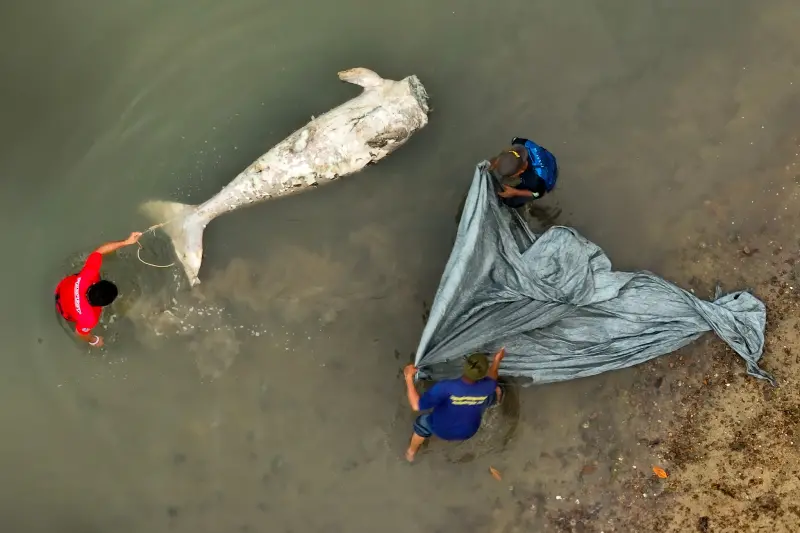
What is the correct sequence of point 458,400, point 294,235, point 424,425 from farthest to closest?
point 294,235
point 424,425
point 458,400

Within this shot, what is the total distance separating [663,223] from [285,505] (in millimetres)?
4256

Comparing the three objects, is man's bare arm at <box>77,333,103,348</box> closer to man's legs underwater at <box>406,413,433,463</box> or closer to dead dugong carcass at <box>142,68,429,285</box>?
dead dugong carcass at <box>142,68,429,285</box>

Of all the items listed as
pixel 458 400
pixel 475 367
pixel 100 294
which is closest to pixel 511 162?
pixel 475 367

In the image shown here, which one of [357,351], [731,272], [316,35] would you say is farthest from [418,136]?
[731,272]

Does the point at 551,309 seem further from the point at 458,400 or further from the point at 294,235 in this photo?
the point at 294,235

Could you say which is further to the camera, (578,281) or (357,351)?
(357,351)

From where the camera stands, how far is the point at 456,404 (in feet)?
12.9

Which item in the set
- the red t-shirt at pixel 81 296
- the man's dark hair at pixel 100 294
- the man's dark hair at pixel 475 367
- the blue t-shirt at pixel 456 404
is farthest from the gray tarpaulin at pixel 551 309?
the red t-shirt at pixel 81 296

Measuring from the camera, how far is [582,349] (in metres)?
4.73

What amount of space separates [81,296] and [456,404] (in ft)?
9.74

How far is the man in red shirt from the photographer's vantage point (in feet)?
13.5

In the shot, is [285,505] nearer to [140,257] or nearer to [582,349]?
[140,257]

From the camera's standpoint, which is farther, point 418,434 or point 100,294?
point 418,434

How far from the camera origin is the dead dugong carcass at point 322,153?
4699mm
